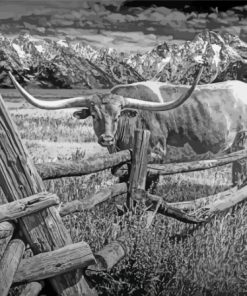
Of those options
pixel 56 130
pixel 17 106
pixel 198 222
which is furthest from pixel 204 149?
pixel 17 106

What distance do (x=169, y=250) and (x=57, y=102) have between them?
0.95 m

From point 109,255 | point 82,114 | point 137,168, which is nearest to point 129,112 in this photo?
point 82,114

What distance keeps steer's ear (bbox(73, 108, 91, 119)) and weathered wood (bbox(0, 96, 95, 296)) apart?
1.11 metres

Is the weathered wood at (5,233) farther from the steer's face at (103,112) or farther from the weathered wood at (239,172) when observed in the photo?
the weathered wood at (239,172)

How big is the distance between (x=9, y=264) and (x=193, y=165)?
1372 mm

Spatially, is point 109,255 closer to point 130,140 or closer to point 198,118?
point 130,140

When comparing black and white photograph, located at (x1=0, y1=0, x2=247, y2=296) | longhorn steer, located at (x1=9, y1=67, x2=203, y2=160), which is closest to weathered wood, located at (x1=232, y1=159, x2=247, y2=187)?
black and white photograph, located at (x1=0, y1=0, x2=247, y2=296)

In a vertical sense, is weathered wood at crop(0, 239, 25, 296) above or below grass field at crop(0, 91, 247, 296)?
above

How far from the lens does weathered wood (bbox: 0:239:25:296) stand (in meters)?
1.46

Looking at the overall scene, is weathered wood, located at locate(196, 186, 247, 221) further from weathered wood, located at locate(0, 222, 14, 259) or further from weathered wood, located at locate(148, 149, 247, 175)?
weathered wood, located at locate(0, 222, 14, 259)

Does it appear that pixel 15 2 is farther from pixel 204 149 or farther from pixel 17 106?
pixel 204 149

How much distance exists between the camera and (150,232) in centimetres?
206

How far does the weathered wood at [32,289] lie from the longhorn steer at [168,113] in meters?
1.10

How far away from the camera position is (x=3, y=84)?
2.47 metres
